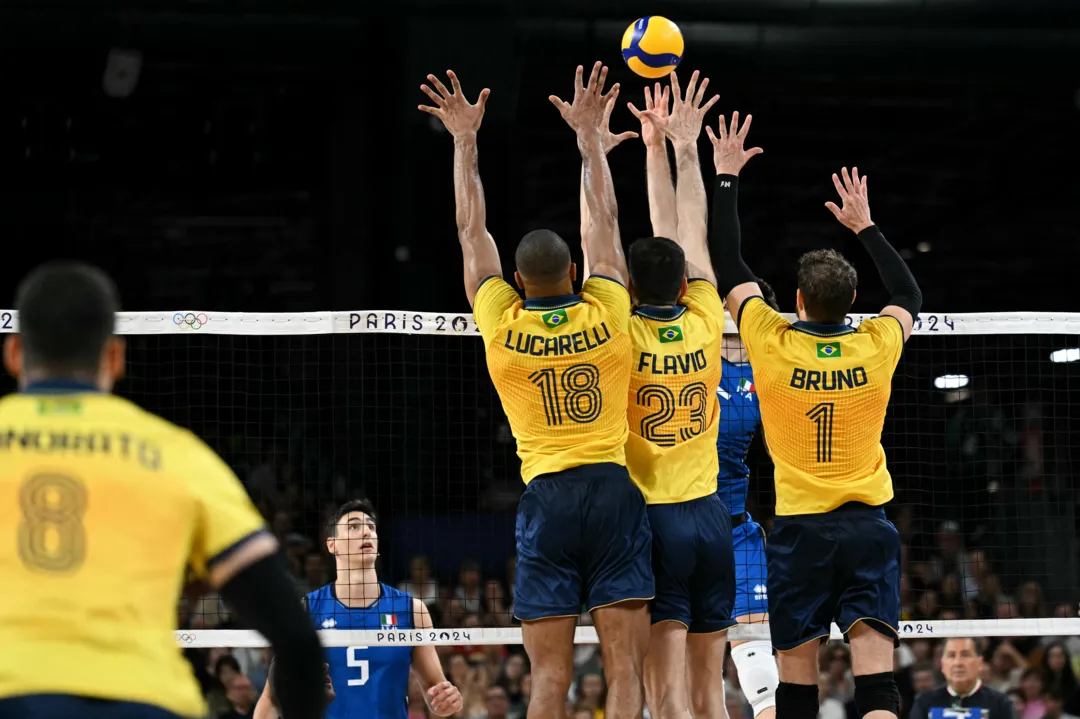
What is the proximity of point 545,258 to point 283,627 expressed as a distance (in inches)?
155

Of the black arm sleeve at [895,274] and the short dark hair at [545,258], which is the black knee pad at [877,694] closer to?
the black arm sleeve at [895,274]

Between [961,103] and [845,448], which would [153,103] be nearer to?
[961,103]

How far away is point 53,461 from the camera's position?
10.9ft

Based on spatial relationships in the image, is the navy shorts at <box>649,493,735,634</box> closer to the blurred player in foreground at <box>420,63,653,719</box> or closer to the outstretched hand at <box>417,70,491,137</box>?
the blurred player in foreground at <box>420,63,653,719</box>

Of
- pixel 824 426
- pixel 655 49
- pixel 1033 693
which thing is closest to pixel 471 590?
pixel 1033 693

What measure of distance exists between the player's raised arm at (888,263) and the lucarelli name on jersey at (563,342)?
1536 mm

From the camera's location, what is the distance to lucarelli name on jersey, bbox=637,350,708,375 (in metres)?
7.32

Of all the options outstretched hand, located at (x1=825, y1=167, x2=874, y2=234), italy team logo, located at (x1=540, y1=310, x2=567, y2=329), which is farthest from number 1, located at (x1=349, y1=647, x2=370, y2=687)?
outstretched hand, located at (x1=825, y1=167, x2=874, y2=234)

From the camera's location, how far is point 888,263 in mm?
7867

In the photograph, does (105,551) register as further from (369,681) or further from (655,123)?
(369,681)

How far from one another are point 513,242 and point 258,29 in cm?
424

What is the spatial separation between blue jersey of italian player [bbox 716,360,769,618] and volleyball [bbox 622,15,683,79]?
1.98m

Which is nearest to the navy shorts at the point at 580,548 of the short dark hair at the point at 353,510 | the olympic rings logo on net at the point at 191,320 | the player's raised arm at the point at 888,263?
the player's raised arm at the point at 888,263

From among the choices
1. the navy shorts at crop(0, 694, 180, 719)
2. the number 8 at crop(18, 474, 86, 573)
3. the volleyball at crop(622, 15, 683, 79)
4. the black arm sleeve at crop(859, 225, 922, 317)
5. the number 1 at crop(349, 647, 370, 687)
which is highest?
the volleyball at crop(622, 15, 683, 79)
